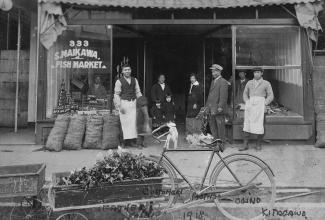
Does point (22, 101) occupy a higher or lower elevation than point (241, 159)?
higher

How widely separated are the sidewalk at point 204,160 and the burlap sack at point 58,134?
7.9 inches

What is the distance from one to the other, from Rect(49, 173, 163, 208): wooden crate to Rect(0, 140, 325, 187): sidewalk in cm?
222

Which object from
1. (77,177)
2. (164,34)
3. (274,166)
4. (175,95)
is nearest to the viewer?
(77,177)

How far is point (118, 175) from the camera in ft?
15.7

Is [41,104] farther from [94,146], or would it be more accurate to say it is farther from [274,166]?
[274,166]

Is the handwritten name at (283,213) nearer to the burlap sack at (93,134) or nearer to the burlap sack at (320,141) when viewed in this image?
the burlap sack at (320,141)

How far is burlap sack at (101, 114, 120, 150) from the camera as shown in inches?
380

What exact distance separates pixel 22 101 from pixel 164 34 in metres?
4.79

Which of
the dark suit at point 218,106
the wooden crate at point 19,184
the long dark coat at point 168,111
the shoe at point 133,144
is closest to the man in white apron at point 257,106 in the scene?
the dark suit at point 218,106

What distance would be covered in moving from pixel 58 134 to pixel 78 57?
208 centimetres

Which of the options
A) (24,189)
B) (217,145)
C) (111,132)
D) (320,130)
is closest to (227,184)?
(217,145)

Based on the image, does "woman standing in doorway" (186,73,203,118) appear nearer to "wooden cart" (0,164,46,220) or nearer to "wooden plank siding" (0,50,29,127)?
"wooden plank siding" (0,50,29,127)

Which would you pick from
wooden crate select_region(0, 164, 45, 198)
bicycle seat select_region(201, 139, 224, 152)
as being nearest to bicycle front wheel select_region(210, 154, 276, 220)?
bicycle seat select_region(201, 139, 224, 152)

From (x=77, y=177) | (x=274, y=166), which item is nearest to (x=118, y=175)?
(x=77, y=177)
